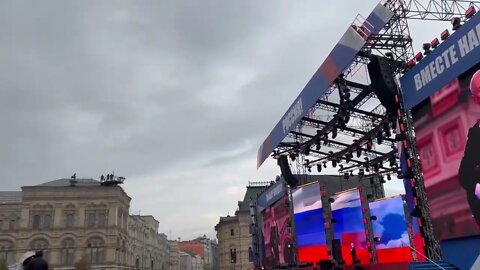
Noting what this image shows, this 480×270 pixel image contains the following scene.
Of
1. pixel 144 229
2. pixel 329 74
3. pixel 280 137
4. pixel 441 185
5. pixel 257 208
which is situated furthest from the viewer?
pixel 144 229

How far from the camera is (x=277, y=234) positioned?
88.9 ft

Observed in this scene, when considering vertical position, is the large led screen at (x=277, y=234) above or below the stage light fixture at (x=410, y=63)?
below

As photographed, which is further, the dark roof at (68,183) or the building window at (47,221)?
the dark roof at (68,183)

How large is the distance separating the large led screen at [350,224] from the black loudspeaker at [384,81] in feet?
30.9

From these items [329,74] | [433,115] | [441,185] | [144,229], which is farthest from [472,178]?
[144,229]

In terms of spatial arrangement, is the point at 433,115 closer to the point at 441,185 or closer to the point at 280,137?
the point at 441,185

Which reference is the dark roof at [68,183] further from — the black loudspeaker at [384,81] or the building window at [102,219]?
the black loudspeaker at [384,81]

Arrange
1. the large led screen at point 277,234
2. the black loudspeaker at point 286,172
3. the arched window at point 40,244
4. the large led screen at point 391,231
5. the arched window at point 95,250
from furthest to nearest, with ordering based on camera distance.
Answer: the arched window at point 95,250 → the arched window at point 40,244 → the black loudspeaker at point 286,172 → the large led screen at point 277,234 → the large led screen at point 391,231

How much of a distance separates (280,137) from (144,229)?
52.7m

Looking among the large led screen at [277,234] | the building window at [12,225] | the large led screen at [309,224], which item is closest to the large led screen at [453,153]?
the large led screen at [309,224]

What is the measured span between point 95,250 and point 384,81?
4472 centimetres

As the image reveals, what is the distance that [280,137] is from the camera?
2322 cm

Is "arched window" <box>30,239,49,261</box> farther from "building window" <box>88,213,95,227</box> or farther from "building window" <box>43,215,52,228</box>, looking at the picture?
"building window" <box>88,213,95,227</box>

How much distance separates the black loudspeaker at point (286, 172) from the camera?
84.0ft
